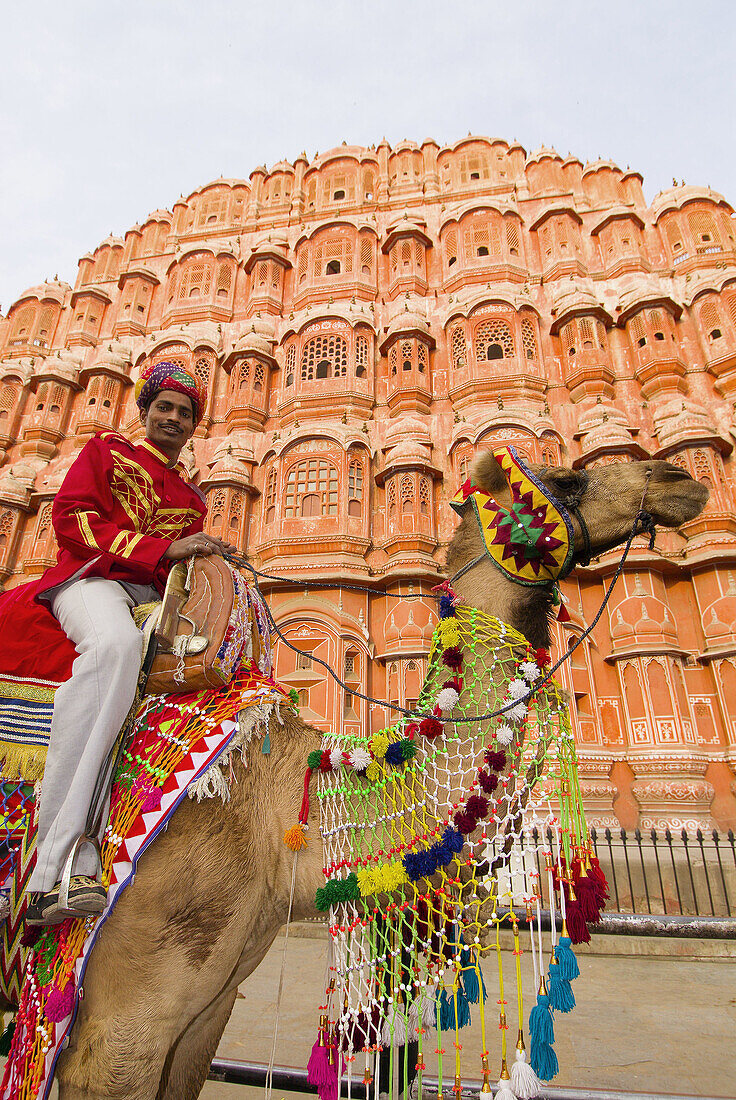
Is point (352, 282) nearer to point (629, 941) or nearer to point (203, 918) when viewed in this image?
point (629, 941)

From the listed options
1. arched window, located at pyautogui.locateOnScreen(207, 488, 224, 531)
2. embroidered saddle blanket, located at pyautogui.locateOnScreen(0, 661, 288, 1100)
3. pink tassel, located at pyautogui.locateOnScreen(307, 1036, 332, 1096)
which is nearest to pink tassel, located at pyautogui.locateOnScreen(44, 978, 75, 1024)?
embroidered saddle blanket, located at pyautogui.locateOnScreen(0, 661, 288, 1100)

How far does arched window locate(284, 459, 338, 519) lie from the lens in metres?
14.8

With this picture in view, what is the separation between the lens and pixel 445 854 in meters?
1.95

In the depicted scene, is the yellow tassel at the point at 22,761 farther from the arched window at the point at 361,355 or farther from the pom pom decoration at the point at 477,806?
the arched window at the point at 361,355

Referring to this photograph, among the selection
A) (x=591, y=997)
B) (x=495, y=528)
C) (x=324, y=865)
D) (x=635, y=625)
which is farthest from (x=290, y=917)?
(x=635, y=625)

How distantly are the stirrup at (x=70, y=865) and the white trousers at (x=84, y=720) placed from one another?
17 mm

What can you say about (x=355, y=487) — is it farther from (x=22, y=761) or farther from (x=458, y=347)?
(x=22, y=761)

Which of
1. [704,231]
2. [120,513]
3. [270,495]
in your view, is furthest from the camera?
[704,231]

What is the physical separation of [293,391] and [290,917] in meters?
15.6

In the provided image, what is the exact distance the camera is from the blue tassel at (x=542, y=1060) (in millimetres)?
1821

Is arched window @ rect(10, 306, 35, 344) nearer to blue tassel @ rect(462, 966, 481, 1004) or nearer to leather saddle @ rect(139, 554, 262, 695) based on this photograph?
leather saddle @ rect(139, 554, 262, 695)

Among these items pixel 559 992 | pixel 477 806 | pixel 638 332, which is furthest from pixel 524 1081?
pixel 638 332

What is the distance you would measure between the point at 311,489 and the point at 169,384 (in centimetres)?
1229

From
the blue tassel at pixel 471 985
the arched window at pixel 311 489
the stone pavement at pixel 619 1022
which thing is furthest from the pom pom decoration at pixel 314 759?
the arched window at pixel 311 489
